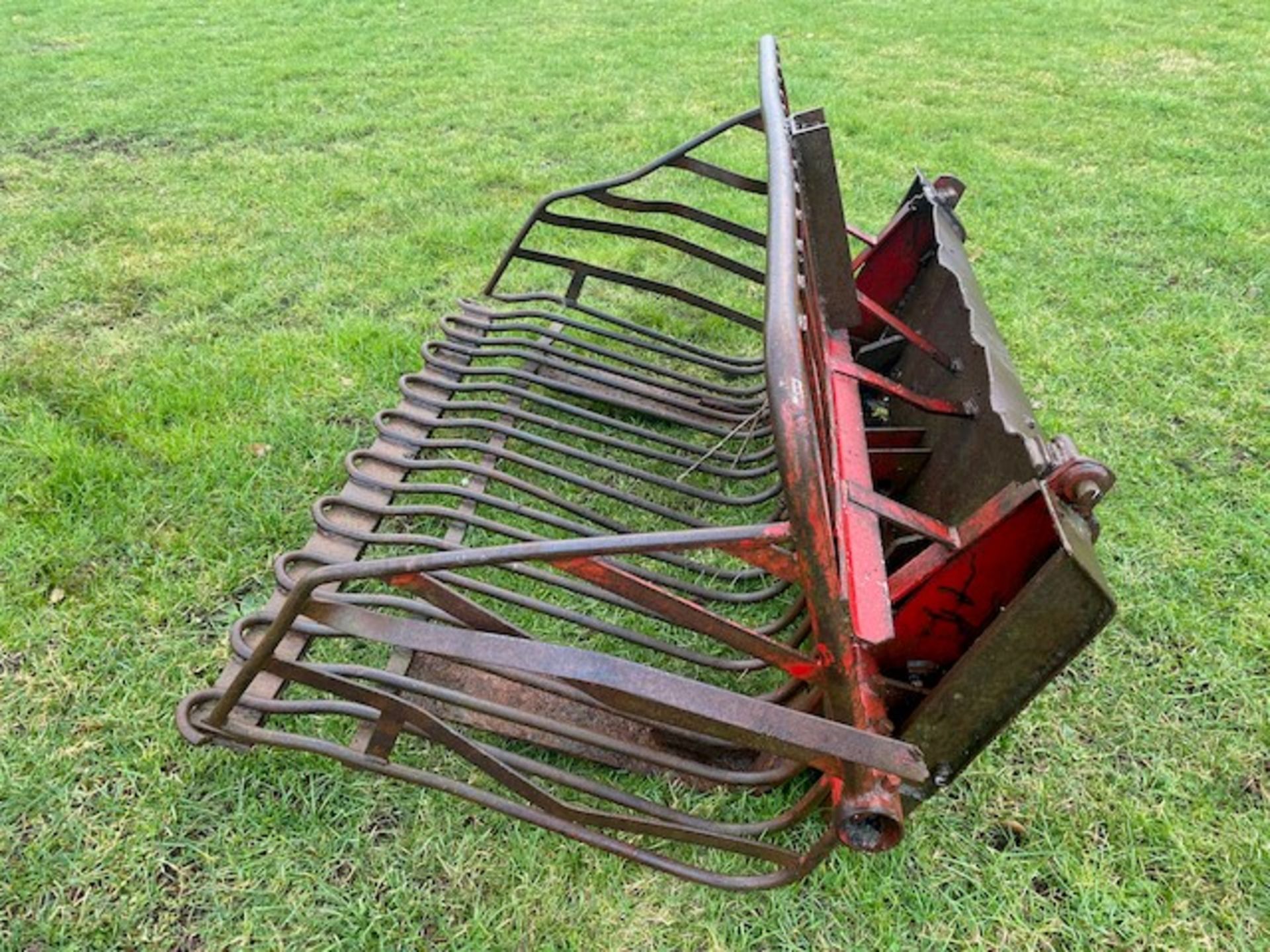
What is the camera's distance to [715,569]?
2.51 meters

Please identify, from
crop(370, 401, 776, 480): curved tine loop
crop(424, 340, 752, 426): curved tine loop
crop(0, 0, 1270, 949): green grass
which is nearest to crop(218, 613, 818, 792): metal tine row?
crop(0, 0, 1270, 949): green grass

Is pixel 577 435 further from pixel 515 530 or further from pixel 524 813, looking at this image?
pixel 524 813

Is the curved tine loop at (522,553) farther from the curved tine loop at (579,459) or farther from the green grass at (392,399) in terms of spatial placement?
the curved tine loop at (579,459)

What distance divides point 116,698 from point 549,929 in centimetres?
120

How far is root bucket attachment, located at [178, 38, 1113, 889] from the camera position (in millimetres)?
1493

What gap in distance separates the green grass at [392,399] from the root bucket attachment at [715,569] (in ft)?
0.62

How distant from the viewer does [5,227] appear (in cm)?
430

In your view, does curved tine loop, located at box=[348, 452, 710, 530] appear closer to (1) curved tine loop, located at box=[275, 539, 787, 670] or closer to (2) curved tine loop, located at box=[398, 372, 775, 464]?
(2) curved tine loop, located at box=[398, 372, 775, 464]

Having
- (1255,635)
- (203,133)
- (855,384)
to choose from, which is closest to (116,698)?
(855,384)

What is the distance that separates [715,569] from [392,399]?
55.9 inches

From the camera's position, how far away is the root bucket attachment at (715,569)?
1493mm

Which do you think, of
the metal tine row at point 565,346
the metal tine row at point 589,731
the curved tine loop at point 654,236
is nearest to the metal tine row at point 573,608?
the metal tine row at point 589,731

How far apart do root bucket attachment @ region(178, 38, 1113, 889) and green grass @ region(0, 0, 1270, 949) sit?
0.19 meters

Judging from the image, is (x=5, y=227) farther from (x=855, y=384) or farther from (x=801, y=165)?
(x=855, y=384)
